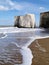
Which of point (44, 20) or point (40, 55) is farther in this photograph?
point (44, 20)

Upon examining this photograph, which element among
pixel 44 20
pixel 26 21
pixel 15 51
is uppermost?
pixel 15 51

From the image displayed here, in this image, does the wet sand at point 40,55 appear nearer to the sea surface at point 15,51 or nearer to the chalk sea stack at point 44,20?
the sea surface at point 15,51

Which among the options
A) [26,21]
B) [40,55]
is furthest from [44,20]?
[40,55]

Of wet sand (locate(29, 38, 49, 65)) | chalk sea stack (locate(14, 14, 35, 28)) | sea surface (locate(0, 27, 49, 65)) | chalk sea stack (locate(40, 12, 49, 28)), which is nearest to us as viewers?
wet sand (locate(29, 38, 49, 65))

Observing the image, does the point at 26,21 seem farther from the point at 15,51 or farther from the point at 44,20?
the point at 15,51

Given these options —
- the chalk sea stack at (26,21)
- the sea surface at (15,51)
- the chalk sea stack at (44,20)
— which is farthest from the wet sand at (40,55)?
the chalk sea stack at (26,21)

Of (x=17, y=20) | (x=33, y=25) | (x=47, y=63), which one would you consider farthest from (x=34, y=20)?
(x=47, y=63)

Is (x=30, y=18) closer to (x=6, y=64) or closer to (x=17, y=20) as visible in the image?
(x=17, y=20)

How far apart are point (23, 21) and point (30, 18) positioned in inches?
61.3

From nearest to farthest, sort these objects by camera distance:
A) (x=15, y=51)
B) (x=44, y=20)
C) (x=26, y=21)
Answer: (x=15, y=51), (x=44, y=20), (x=26, y=21)

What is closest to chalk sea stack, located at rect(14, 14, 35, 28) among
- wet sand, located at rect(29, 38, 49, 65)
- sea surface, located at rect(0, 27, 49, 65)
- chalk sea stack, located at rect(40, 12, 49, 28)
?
chalk sea stack, located at rect(40, 12, 49, 28)

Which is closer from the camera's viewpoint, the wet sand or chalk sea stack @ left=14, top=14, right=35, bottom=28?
the wet sand

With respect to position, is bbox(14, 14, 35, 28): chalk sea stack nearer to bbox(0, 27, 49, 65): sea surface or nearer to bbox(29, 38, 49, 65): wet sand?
bbox(0, 27, 49, 65): sea surface

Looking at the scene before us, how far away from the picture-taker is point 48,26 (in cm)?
3266
